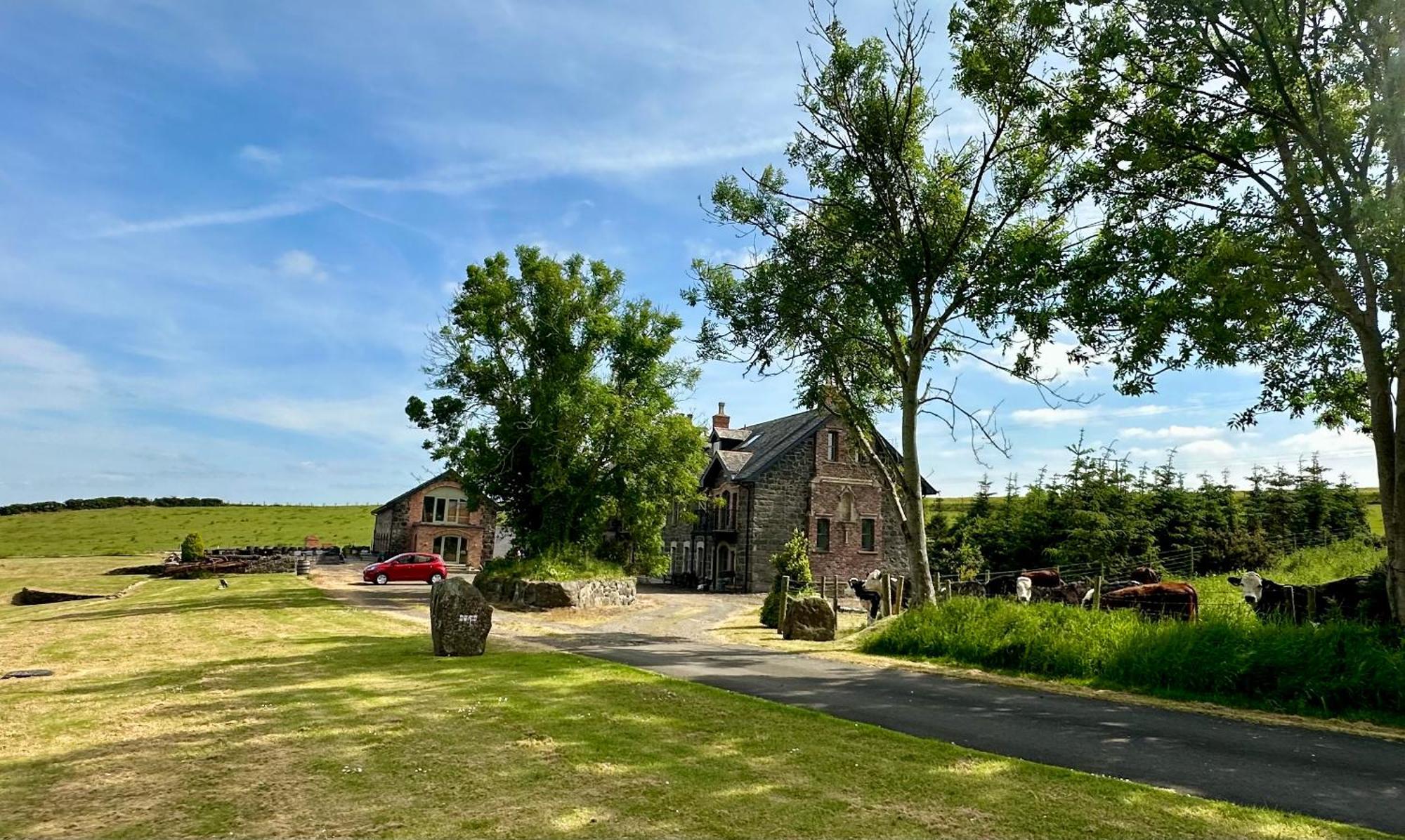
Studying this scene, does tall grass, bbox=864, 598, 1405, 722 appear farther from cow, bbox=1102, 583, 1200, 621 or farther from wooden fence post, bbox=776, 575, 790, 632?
wooden fence post, bbox=776, 575, 790, 632

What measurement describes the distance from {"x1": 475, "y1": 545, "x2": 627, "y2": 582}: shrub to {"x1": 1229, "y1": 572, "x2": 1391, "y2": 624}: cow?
21.9 meters

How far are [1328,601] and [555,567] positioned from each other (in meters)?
23.8

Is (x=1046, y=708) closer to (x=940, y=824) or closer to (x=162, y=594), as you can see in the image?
(x=940, y=824)

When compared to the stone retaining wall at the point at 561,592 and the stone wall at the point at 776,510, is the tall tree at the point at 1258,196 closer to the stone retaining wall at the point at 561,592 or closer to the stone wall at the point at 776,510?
the stone retaining wall at the point at 561,592

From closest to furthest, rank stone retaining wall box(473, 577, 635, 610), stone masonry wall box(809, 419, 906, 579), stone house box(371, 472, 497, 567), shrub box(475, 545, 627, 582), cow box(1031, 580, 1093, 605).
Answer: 1. cow box(1031, 580, 1093, 605)
2. stone retaining wall box(473, 577, 635, 610)
3. shrub box(475, 545, 627, 582)
4. stone masonry wall box(809, 419, 906, 579)
5. stone house box(371, 472, 497, 567)

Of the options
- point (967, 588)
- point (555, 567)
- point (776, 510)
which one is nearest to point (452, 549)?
point (776, 510)

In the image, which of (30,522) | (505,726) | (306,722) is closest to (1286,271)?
(505,726)

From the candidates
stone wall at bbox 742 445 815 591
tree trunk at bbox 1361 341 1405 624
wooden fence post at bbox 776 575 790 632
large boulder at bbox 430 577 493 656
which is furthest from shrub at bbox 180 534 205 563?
tree trunk at bbox 1361 341 1405 624

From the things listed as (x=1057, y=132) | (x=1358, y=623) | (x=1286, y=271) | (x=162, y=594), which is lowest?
(x=162, y=594)

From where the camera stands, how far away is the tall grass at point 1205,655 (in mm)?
11445

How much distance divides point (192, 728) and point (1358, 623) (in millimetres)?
16494

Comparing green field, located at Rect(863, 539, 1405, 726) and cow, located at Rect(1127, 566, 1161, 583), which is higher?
cow, located at Rect(1127, 566, 1161, 583)

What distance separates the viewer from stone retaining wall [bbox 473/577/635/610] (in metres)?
30.1

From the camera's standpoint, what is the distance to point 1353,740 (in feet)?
31.6
